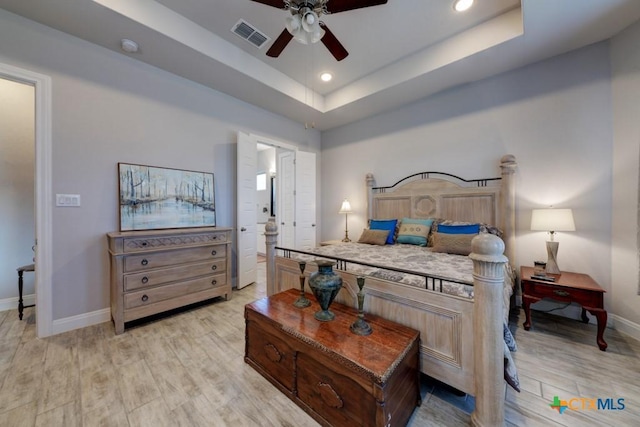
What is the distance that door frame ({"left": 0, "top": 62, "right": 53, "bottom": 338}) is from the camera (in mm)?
2268

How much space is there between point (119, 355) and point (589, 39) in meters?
5.54

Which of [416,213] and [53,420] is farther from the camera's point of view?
[416,213]

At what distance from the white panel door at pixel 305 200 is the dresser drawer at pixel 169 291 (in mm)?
1873

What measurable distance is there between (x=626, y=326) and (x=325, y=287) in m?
3.10

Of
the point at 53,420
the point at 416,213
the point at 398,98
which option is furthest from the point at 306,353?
the point at 398,98

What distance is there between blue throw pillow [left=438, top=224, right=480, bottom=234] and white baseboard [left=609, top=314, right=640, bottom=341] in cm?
147

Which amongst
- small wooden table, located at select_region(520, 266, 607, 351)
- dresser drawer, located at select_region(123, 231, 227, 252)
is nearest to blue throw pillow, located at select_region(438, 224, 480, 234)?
small wooden table, located at select_region(520, 266, 607, 351)

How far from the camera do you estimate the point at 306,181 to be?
15.6 ft

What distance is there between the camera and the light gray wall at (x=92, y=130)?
2.35 meters

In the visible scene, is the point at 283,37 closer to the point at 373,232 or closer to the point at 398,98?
the point at 398,98

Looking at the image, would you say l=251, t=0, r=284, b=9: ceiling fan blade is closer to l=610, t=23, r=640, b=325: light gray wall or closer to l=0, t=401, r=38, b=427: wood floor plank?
l=0, t=401, r=38, b=427: wood floor plank

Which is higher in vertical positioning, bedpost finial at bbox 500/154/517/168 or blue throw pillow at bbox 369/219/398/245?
bedpost finial at bbox 500/154/517/168

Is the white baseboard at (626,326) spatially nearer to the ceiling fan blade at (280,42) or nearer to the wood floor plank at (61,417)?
the ceiling fan blade at (280,42)

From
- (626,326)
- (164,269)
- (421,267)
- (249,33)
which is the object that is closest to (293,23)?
(249,33)
